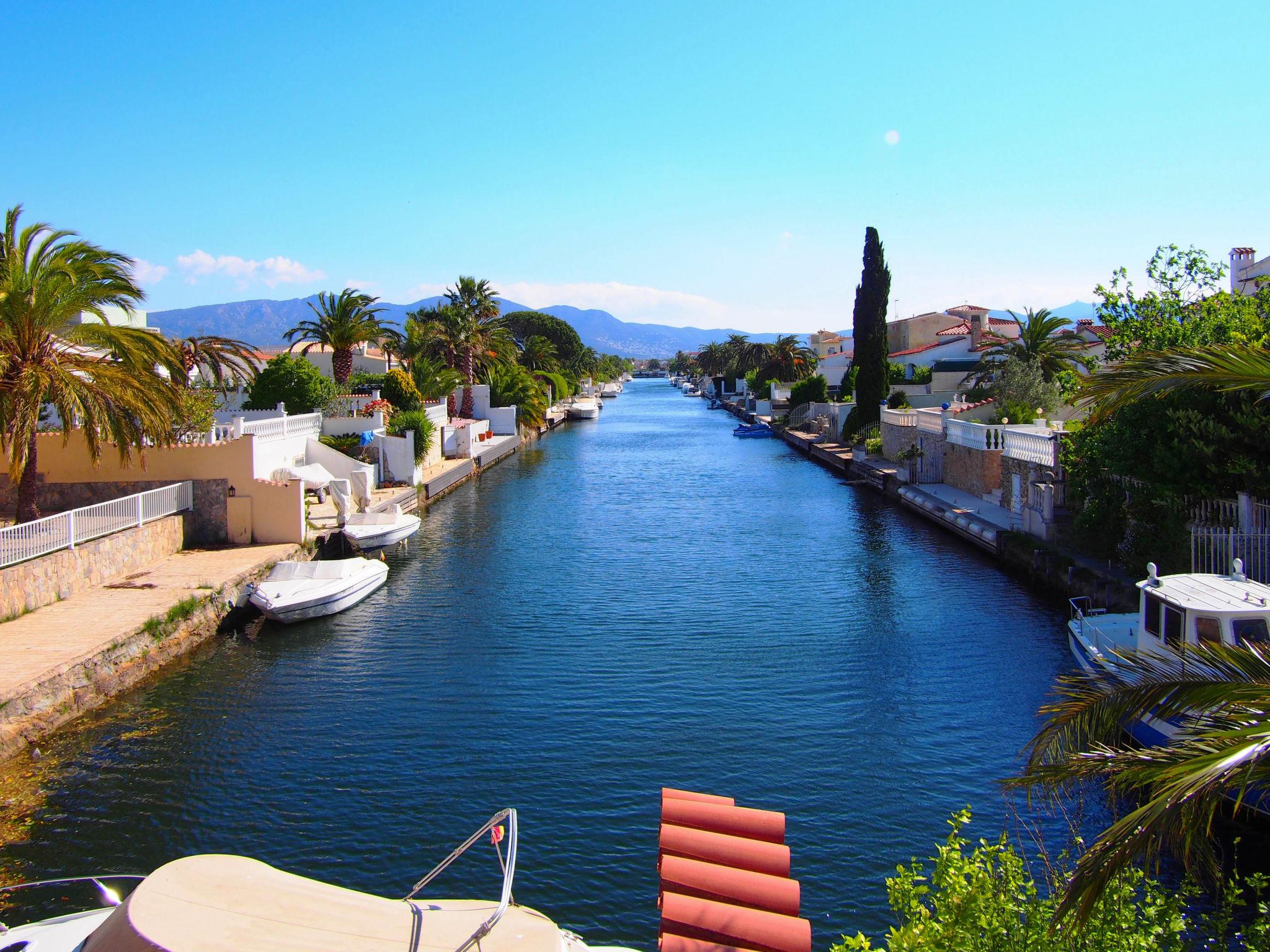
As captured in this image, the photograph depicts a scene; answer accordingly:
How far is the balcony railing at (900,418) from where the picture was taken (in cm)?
A: 3988

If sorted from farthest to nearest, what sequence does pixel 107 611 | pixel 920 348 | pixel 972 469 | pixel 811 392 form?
pixel 920 348, pixel 811 392, pixel 972 469, pixel 107 611

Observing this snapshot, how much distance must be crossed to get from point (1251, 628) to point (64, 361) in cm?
2119

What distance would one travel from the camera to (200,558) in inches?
837

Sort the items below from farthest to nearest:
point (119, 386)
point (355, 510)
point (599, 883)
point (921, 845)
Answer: point (355, 510) → point (119, 386) → point (921, 845) → point (599, 883)

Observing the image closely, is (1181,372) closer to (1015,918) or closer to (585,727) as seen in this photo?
(1015,918)

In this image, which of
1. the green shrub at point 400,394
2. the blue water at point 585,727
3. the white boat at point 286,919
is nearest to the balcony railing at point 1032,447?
the blue water at point 585,727

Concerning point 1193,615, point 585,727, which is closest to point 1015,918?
point 1193,615

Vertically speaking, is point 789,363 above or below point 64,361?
above

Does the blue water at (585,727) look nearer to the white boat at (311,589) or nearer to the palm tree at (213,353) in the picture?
the white boat at (311,589)

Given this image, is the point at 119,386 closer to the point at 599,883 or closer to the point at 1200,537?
the point at 599,883

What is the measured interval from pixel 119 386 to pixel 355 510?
8.58m

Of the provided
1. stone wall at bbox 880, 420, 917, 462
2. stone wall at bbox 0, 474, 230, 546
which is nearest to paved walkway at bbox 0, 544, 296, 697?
stone wall at bbox 0, 474, 230, 546

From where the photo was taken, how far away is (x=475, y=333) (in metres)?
60.0

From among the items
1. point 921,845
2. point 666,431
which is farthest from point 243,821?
point 666,431
